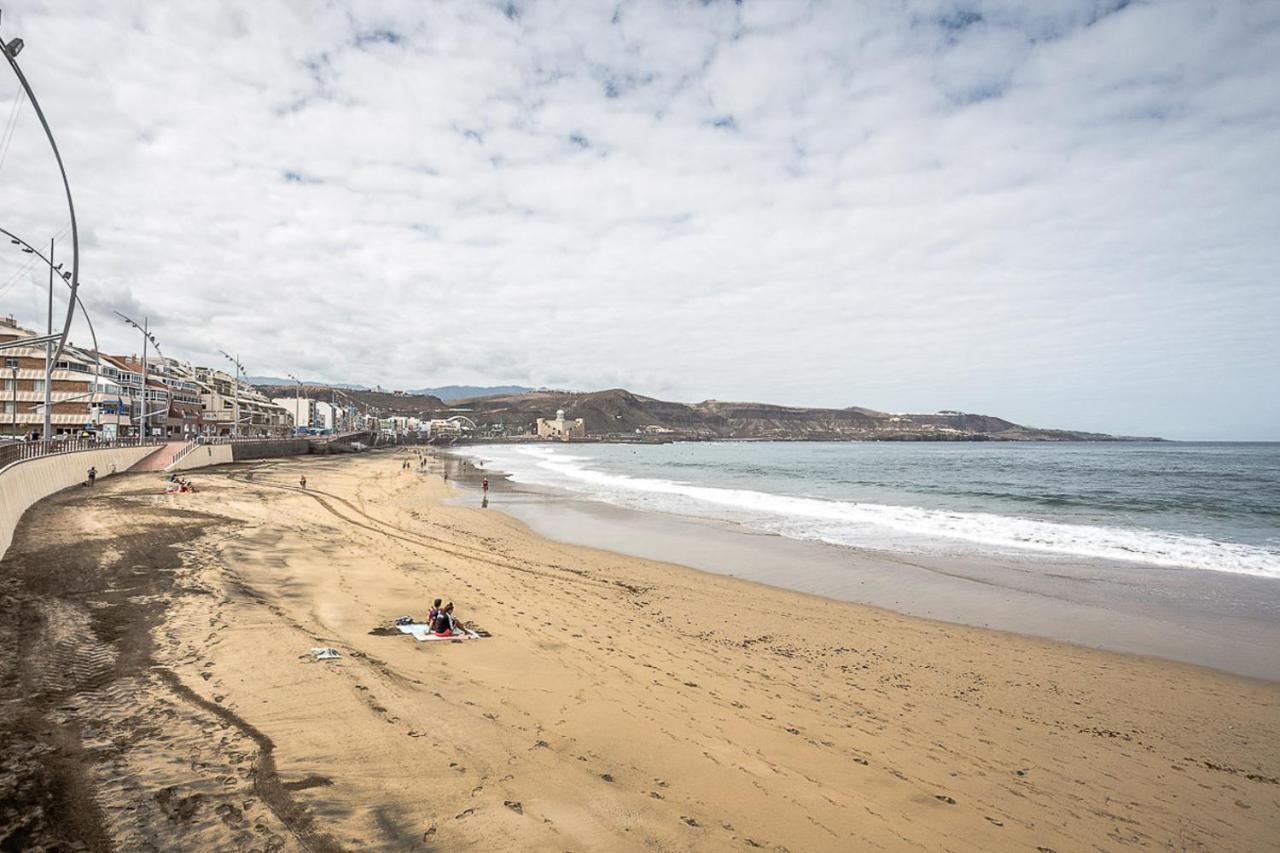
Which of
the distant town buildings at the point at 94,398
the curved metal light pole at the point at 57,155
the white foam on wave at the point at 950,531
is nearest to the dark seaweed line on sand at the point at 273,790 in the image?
the curved metal light pole at the point at 57,155

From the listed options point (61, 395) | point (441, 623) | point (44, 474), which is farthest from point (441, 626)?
point (61, 395)

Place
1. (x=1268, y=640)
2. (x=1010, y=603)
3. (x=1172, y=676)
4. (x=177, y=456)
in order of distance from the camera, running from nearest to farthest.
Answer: (x=1172, y=676), (x=1268, y=640), (x=1010, y=603), (x=177, y=456)

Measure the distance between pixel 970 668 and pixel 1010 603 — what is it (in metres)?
5.11

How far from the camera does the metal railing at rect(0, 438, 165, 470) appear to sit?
18753 mm

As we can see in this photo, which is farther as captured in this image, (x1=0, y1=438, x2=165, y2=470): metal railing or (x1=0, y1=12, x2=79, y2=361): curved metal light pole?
(x1=0, y1=438, x2=165, y2=470): metal railing

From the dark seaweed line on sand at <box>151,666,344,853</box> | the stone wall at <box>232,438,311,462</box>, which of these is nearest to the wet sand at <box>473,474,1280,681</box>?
the dark seaweed line on sand at <box>151,666,344,853</box>

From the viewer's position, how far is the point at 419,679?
7.66m

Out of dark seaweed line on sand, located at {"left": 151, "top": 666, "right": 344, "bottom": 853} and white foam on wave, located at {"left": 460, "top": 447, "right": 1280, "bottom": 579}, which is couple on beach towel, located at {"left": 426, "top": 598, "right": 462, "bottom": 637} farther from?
white foam on wave, located at {"left": 460, "top": 447, "right": 1280, "bottom": 579}

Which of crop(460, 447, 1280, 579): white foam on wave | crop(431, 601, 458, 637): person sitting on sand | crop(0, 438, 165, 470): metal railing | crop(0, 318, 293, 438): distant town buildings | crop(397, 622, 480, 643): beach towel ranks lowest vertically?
Result: crop(460, 447, 1280, 579): white foam on wave

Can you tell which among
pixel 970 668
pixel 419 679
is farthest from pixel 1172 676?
pixel 419 679

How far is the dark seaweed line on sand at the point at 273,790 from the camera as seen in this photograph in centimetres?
416

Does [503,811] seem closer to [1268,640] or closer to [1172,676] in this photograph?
[1172,676]

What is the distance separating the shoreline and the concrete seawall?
47.3 feet

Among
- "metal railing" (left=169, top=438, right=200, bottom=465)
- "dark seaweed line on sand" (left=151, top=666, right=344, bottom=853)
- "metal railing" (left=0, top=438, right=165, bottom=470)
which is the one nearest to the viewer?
"dark seaweed line on sand" (left=151, top=666, right=344, bottom=853)
